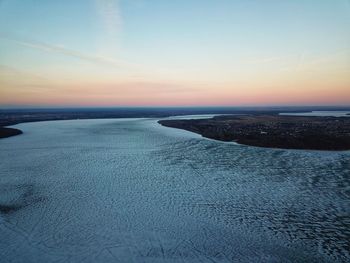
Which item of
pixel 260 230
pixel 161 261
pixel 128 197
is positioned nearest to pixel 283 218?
pixel 260 230

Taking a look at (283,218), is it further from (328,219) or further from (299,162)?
(299,162)

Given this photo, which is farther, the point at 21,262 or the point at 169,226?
the point at 169,226

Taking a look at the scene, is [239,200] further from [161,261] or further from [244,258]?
[161,261]

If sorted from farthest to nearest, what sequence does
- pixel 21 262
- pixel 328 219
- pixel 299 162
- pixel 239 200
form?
pixel 299 162
pixel 239 200
pixel 328 219
pixel 21 262

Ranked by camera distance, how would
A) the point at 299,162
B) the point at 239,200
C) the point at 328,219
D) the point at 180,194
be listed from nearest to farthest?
the point at 328,219
the point at 239,200
the point at 180,194
the point at 299,162

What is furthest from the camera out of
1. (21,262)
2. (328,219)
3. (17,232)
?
(328,219)

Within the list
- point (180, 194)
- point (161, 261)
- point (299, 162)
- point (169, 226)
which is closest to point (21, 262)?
point (161, 261)
